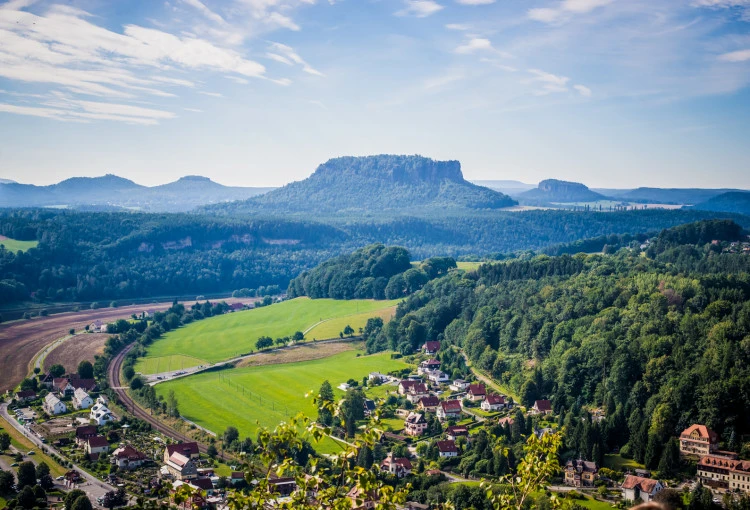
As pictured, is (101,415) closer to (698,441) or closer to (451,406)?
(451,406)

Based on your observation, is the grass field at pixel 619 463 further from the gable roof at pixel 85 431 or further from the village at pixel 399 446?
the gable roof at pixel 85 431

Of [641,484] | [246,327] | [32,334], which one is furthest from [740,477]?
[32,334]

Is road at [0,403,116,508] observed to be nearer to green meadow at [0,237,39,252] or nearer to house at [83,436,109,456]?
house at [83,436,109,456]

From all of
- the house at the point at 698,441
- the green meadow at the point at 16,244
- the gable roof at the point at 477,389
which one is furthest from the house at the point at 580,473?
the green meadow at the point at 16,244

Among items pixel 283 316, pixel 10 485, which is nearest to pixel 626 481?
pixel 10 485

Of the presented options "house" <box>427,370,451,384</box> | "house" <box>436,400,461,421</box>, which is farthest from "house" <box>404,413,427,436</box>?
"house" <box>427,370,451,384</box>
